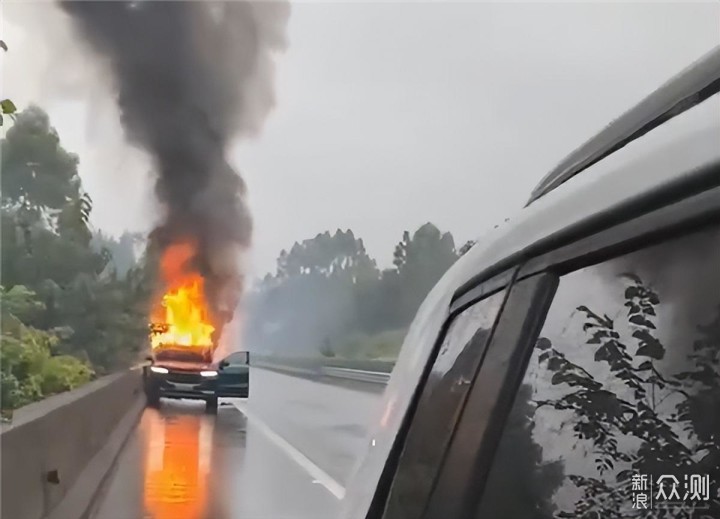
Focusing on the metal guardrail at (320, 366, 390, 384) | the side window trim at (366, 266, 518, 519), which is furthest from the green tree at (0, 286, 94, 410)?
the metal guardrail at (320, 366, 390, 384)

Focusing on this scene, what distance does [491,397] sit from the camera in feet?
3.80

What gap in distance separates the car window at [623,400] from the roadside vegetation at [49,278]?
539cm

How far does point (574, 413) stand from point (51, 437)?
5120mm

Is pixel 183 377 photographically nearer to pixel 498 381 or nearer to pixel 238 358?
pixel 238 358

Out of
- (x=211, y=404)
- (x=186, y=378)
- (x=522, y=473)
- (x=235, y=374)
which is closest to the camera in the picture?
(x=522, y=473)

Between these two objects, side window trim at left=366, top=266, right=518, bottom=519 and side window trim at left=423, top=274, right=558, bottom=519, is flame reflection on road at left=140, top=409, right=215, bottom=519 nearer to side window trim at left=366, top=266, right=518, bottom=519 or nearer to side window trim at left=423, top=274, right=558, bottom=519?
side window trim at left=366, top=266, right=518, bottom=519

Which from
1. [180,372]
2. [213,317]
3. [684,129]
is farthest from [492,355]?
[213,317]

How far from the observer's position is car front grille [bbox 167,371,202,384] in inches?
628

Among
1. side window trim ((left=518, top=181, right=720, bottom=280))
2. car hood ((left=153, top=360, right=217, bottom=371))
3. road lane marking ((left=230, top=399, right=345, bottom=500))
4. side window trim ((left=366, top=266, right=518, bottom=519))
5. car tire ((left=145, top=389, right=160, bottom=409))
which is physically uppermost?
side window trim ((left=518, top=181, right=720, bottom=280))

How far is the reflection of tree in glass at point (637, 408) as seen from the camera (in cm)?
103

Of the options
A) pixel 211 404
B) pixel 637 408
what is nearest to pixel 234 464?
pixel 211 404

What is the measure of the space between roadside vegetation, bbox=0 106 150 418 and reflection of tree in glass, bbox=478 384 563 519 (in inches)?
211

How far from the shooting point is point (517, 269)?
3.97 ft

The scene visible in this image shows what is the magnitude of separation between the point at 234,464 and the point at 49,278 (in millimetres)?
2633
